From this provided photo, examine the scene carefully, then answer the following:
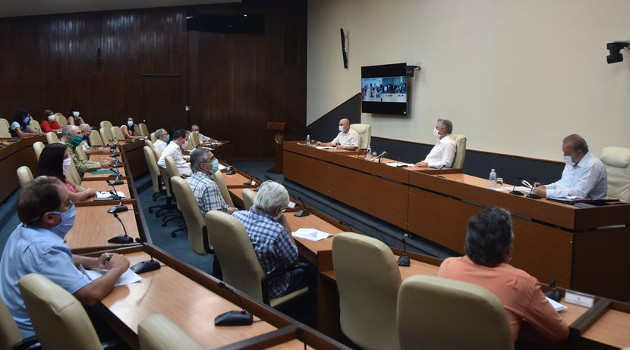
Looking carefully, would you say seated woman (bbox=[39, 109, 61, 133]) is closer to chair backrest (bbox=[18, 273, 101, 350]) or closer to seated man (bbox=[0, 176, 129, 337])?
seated man (bbox=[0, 176, 129, 337])

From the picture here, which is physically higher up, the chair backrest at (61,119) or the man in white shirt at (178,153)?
the chair backrest at (61,119)

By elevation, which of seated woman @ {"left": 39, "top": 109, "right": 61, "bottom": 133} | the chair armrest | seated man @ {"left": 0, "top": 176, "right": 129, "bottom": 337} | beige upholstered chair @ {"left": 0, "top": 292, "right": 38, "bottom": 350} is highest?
seated woman @ {"left": 39, "top": 109, "right": 61, "bottom": 133}

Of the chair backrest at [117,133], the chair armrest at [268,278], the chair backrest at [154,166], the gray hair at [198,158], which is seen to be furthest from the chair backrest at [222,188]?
the chair backrest at [117,133]

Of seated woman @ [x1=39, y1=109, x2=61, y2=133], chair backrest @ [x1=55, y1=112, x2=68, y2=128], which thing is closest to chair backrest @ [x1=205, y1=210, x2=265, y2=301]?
seated woman @ [x1=39, y1=109, x2=61, y2=133]

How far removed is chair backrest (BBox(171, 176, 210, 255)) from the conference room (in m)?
0.36

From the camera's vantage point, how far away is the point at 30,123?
10391mm

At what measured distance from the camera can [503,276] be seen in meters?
2.04

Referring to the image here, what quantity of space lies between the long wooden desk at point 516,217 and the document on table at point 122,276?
294cm

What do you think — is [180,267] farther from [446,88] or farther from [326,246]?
[446,88]

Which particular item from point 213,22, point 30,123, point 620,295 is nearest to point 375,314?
point 620,295

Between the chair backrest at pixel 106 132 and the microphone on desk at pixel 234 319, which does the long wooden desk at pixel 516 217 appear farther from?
the chair backrest at pixel 106 132

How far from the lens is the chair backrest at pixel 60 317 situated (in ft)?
4.86

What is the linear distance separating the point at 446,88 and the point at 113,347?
23.2 feet

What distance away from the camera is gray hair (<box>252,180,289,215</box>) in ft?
9.97
